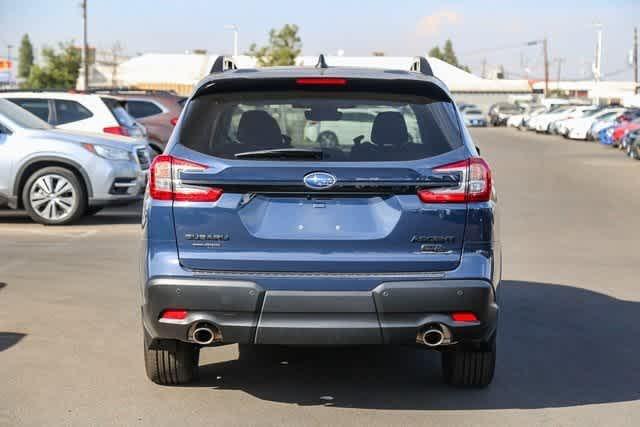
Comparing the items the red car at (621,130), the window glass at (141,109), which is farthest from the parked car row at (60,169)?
the red car at (621,130)

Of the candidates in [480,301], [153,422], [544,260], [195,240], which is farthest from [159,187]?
[544,260]

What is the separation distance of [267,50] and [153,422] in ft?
282

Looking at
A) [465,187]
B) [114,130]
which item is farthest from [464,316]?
[114,130]

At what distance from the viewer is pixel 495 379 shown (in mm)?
6449

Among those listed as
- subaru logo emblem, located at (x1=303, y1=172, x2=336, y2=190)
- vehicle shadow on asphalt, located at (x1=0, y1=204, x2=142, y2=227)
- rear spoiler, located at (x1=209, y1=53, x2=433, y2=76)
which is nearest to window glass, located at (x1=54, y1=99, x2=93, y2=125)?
vehicle shadow on asphalt, located at (x1=0, y1=204, x2=142, y2=227)

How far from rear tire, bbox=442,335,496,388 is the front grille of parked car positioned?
9.94 m

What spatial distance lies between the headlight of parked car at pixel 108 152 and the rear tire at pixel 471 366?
371 inches

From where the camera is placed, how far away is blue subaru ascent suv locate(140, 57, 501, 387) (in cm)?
532

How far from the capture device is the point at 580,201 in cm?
1928

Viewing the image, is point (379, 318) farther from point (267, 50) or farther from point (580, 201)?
point (267, 50)

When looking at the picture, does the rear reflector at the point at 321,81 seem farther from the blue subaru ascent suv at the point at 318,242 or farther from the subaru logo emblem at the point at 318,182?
the subaru logo emblem at the point at 318,182

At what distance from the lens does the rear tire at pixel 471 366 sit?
6043 mm

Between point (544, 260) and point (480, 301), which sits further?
point (544, 260)

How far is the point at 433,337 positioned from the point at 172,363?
4.87ft
